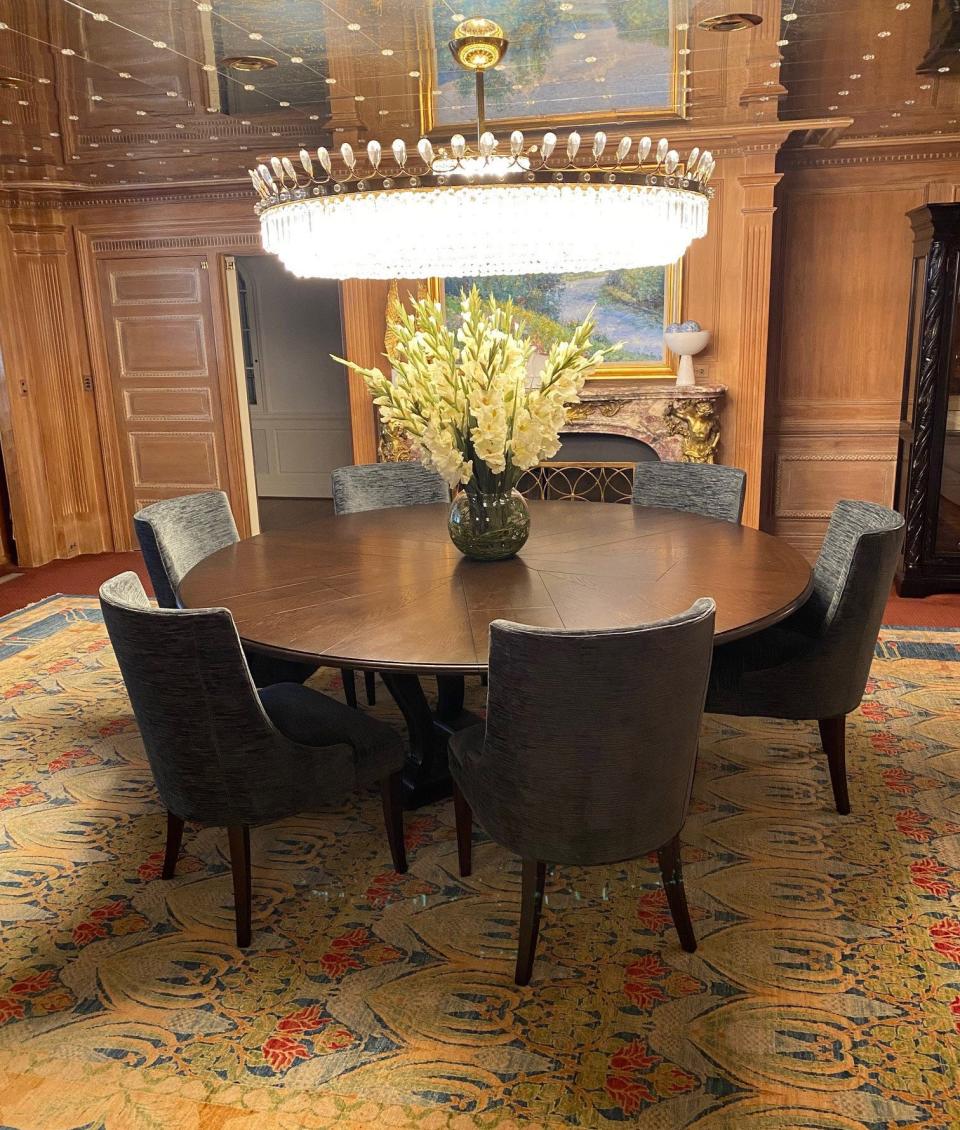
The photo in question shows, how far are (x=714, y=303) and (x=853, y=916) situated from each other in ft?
12.3

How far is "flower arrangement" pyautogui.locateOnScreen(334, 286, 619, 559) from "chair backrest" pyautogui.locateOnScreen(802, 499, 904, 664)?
0.92 meters

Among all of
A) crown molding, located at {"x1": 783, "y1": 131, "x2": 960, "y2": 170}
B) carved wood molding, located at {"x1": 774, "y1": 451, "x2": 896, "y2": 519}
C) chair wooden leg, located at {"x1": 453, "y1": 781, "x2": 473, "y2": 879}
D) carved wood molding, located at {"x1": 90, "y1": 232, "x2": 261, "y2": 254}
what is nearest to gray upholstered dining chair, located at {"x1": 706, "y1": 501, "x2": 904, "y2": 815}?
chair wooden leg, located at {"x1": 453, "y1": 781, "x2": 473, "y2": 879}

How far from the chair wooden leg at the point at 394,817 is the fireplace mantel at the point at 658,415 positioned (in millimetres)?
3193

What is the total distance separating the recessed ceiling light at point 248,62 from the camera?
356 centimetres

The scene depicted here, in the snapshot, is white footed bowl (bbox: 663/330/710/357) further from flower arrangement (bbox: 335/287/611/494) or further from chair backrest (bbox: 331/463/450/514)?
flower arrangement (bbox: 335/287/611/494)

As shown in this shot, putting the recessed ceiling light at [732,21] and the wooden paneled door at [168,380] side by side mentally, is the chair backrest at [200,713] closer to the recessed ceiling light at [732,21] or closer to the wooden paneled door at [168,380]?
the recessed ceiling light at [732,21]

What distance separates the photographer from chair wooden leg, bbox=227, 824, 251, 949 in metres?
2.32

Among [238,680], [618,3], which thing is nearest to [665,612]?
[238,680]

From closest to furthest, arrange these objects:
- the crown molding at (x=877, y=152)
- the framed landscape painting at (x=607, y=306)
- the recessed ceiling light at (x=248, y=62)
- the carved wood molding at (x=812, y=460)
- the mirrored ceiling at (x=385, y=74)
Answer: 1. the mirrored ceiling at (x=385, y=74)
2. the recessed ceiling light at (x=248, y=62)
3. the crown molding at (x=877, y=152)
4. the framed landscape painting at (x=607, y=306)
5. the carved wood molding at (x=812, y=460)

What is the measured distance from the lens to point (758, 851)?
2.69 metres

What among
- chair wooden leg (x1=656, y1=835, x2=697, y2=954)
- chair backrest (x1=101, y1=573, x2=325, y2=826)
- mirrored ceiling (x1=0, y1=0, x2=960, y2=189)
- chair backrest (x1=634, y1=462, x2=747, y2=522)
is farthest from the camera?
chair backrest (x1=634, y1=462, x2=747, y2=522)

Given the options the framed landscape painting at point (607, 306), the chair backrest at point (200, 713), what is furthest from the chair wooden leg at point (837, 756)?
the framed landscape painting at point (607, 306)

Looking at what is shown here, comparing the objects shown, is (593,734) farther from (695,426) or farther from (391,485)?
(695,426)

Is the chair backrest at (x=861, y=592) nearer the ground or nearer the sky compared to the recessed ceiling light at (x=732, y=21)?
nearer the ground
